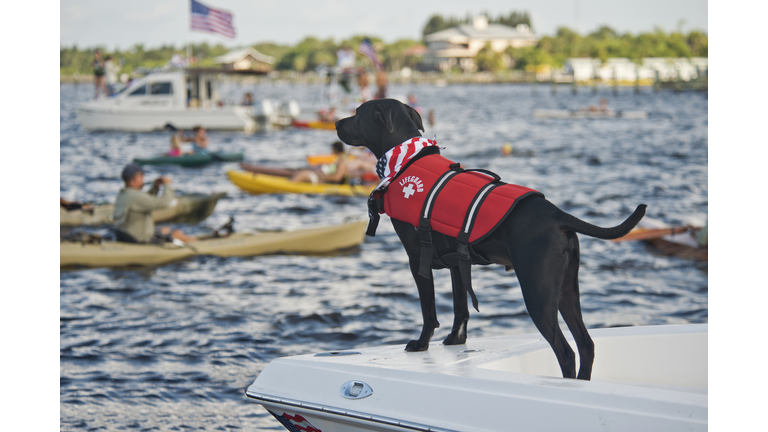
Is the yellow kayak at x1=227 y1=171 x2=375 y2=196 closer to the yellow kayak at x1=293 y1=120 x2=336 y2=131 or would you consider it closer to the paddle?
the paddle

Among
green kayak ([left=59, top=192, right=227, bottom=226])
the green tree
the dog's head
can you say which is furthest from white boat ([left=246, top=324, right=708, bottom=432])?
the green tree

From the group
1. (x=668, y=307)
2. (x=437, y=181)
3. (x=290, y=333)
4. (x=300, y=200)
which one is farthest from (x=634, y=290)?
(x=300, y=200)

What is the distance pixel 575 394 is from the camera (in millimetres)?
2420

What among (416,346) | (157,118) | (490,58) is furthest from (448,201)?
(490,58)

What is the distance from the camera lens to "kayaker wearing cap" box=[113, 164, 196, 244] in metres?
7.89

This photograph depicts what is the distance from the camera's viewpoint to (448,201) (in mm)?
2848

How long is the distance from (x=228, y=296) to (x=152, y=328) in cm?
108

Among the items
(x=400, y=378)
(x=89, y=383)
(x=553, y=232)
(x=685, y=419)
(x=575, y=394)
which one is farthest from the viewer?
(x=89, y=383)

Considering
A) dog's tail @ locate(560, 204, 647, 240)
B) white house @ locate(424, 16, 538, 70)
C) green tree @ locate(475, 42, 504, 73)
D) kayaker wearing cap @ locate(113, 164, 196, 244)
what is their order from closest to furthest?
dog's tail @ locate(560, 204, 647, 240) → kayaker wearing cap @ locate(113, 164, 196, 244) → green tree @ locate(475, 42, 504, 73) → white house @ locate(424, 16, 538, 70)

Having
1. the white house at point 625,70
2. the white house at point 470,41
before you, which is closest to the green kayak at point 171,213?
the white house at point 625,70

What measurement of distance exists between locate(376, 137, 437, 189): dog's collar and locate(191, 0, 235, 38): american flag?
18.4m

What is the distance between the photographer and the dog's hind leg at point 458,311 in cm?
319

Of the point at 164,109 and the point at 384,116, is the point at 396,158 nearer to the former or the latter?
the point at 384,116
